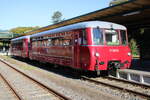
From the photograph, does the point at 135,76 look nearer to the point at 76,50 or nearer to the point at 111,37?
the point at 111,37

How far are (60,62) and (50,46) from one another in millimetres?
2188

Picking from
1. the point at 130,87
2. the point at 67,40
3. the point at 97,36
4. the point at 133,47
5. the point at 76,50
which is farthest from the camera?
the point at 133,47

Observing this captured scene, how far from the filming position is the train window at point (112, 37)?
36.5ft

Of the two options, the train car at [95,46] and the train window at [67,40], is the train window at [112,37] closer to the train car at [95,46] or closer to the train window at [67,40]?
the train car at [95,46]

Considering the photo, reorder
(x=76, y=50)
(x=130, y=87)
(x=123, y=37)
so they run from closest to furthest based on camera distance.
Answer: (x=130, y=87) < (x=76, y=50) < (x=123, y=37)

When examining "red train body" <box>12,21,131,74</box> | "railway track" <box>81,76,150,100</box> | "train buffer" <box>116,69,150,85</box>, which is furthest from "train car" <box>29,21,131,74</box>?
"railway track" <box>81,76,150,100</box>

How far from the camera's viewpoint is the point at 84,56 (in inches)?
426

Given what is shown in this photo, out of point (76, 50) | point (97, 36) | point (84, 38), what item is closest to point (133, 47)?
point (76, 50)

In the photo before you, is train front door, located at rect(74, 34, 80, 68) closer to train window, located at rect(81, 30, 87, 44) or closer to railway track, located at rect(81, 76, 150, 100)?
train window, located at rect(81, 30, 87, 44)

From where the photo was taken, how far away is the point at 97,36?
35.6 feet

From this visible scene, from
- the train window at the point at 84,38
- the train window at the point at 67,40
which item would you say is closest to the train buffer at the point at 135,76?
the train window at the point at 84,38

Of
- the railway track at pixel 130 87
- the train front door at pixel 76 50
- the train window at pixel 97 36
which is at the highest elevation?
the train window at pixel 97 36

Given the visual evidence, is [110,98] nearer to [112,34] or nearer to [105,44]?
[105,44]

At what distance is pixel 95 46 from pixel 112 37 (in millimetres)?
1377
